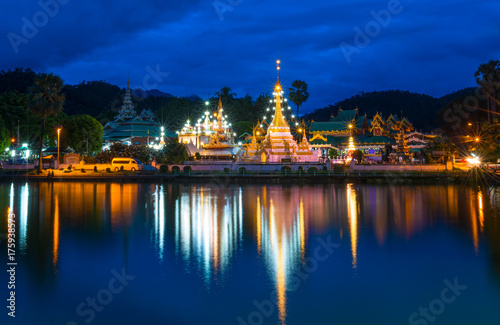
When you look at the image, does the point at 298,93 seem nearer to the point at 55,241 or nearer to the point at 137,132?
the point at 137,132

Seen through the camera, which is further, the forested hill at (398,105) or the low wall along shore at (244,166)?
the forested hill at (398,105)

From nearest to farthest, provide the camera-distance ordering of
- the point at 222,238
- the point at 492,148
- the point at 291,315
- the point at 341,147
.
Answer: the point at 291,315
the point at 222,238
the point at 492,148
the point at 341,147

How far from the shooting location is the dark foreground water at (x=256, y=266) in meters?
10.1

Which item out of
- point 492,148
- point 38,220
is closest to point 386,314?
point 38,220

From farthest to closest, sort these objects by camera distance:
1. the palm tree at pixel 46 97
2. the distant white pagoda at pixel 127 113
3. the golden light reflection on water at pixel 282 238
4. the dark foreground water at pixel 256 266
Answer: the distant white pagoda at pixel 127 113 < the palm tree at pixel 46 97 < the golden light reflection on water at pixel 282 238 < the dark foreground water at pixel 256 266

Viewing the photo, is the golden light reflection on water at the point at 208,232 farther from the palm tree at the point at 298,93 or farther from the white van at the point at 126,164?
the palm tree at the point at 298,93

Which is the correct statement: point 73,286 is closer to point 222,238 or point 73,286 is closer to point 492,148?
point 222,238

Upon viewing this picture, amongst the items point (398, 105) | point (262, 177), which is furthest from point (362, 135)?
point (398, 105)

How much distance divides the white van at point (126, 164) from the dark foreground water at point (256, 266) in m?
27.0

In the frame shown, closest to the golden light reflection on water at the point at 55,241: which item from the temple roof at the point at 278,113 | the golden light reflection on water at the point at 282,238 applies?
the golden light reflection on water at the point at 282,238

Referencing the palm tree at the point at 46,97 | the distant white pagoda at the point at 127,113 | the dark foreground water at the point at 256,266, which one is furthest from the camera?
the distant white pagoda at the point at 127,113

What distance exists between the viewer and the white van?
51.2m

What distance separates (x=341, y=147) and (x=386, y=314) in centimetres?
6670

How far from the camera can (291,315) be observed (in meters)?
9.91
